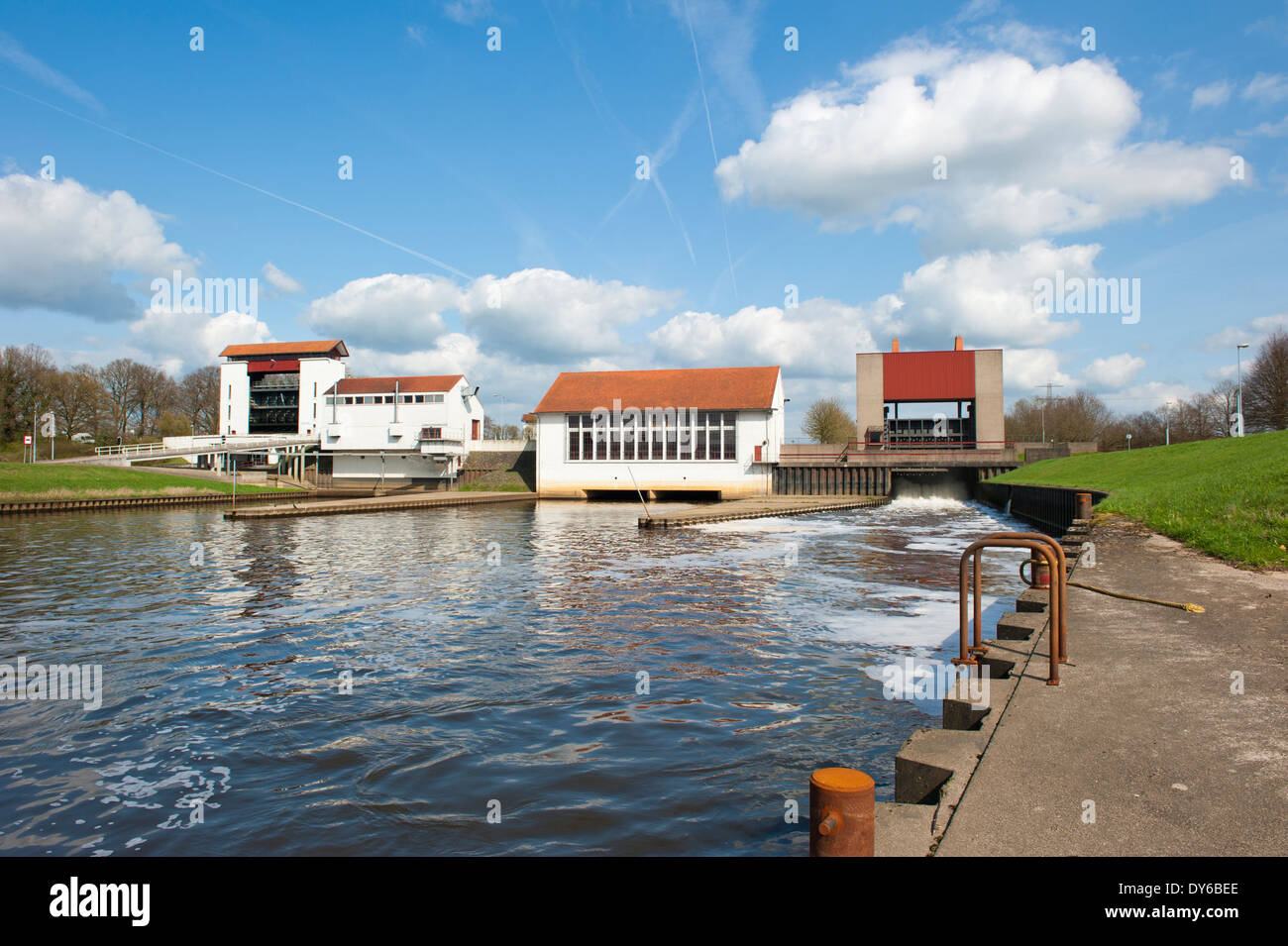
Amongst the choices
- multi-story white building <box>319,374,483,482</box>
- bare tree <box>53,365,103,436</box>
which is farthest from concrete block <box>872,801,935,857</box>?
bare tree <box>53,365,103,436</box>

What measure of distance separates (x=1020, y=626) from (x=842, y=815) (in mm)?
4930

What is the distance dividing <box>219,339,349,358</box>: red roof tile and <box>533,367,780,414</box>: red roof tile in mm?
26083

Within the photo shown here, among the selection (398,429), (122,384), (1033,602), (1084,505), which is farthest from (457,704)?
(122,384)

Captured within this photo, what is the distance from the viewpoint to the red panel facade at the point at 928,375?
53.0 meters

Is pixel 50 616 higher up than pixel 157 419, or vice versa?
pixel 157 419

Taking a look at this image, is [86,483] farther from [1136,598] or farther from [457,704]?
[1136,598]

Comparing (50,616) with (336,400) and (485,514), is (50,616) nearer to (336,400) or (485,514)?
(485,514)

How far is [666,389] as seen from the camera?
53.3 metres

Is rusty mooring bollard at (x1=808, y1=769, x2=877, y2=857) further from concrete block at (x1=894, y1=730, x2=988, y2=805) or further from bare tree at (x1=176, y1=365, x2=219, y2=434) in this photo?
bare tree at (x1=176, y1=365, x2=219, y2=434)

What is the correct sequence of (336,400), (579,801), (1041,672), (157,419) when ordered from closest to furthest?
(579,801) → (1041,672) → (336,400) → (157,419)

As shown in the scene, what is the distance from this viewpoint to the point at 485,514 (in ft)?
127

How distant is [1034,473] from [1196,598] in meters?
32.4
